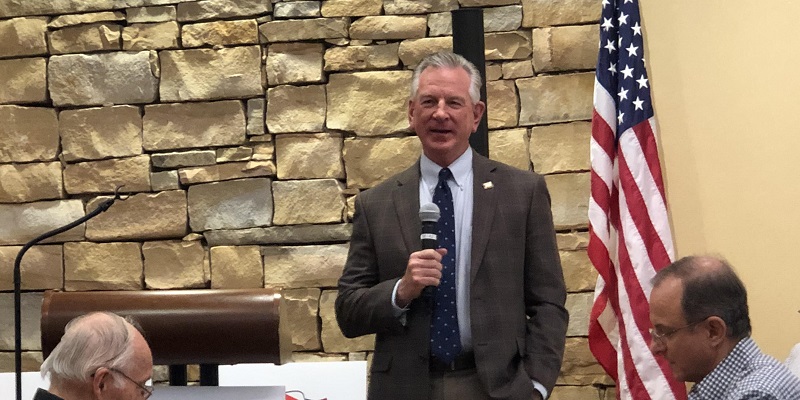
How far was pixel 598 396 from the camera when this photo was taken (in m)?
3.94

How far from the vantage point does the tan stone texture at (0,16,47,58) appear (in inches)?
173

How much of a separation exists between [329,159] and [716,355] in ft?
7.39

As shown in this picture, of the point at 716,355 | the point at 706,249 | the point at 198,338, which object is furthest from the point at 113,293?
the point at 706,249

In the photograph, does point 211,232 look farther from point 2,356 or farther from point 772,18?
point 772,18

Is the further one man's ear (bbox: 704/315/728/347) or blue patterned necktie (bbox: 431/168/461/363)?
blue patterned necktie (bbox: 431/168/461/363)

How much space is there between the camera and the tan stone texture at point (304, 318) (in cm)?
415

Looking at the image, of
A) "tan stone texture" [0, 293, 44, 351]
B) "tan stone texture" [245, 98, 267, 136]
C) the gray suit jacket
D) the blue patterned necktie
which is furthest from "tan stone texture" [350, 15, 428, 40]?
"tan stone texture" [0, 293, 44, 351]

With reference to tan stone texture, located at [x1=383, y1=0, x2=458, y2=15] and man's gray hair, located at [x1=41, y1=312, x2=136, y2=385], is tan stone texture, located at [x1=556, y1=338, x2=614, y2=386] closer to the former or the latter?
tan stone texture, located at [x1=383, y1=0, x2=458, y2=15]

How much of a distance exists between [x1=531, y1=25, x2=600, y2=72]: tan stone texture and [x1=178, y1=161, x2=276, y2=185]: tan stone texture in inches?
45.7

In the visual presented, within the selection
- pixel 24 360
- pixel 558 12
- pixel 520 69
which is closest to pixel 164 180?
pixel 24 360

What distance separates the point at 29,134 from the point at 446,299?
98.4 inches

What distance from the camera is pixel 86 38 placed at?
4.37 metres

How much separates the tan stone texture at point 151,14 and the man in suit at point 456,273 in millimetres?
1843

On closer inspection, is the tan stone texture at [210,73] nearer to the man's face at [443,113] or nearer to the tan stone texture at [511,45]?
the tan stone texture at [511,45]
